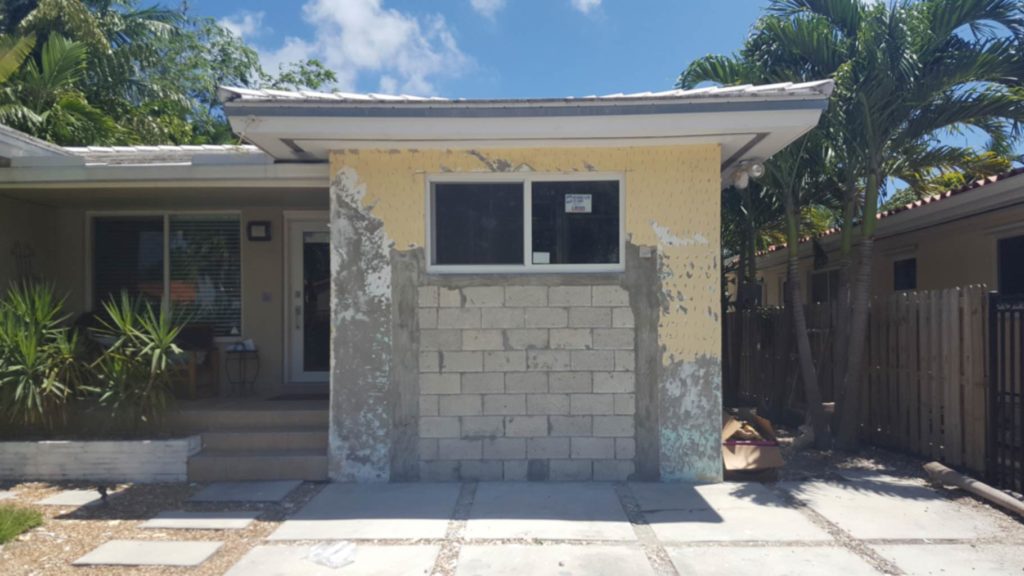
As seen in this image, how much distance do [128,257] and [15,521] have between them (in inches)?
188

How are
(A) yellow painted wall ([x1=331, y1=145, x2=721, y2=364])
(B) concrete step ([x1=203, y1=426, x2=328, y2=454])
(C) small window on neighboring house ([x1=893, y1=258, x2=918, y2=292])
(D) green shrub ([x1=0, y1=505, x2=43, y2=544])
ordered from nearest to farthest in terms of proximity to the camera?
(D) green shrub ([x1=0, y1=505, x2=43, y2=544]), (A) yellow painted wall ([x1=331, y1=145, x2=721, y2=364]), (B) concrete step ([x1=203, y1=426, x2=328, y2=454]), (C) small window on neighboring house ([x1=893, y1=258, x2=918, y2=292])

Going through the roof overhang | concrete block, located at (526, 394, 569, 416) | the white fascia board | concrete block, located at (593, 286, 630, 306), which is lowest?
concrete block, located at (526, 394, 569, 416)

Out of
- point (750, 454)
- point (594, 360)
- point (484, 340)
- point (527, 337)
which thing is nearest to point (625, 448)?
point (594, 360)

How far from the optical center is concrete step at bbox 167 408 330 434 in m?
7.45

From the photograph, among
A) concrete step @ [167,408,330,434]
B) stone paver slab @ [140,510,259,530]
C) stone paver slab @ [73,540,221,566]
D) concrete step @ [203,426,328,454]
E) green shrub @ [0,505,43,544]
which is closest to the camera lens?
stone paver slab @ [73,540,221,566]

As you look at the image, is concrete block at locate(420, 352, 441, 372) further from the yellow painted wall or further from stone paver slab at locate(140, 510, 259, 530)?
stone paver slab at locate(140, 510, 259, 530)

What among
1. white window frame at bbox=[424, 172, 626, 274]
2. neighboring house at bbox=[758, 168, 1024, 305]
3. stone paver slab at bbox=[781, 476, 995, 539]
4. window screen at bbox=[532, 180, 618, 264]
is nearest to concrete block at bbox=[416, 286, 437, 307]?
white window frame at bbox=[424, 172, 626, 274]

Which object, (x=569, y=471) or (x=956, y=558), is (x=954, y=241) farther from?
(x=569, y=471)

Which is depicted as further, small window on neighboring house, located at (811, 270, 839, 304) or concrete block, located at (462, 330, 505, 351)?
small window on neighboring house, located at (811, 270, 839, 304)

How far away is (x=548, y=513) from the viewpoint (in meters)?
5.98

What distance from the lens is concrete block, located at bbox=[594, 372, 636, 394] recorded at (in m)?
6.86

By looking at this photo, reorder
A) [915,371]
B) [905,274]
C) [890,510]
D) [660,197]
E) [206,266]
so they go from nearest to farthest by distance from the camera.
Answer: [890,510], [660,197], [915,371], [206,266], [905,274]

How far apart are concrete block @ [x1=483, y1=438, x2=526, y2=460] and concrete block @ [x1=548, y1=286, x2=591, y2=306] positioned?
1.27 meters

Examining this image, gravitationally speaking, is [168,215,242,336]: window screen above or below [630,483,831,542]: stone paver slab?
above
